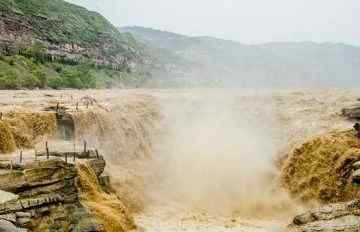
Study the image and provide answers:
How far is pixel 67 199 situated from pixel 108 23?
118 metres

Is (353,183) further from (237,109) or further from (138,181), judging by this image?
(237,109)

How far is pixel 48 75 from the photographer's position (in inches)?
2098

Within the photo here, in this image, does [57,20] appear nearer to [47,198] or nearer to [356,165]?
[356,165]

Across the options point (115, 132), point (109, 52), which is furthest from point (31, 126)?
point (109, 52)

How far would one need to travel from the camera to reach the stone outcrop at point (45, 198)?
14980mm

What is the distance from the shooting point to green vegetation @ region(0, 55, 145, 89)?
4512 centimetres

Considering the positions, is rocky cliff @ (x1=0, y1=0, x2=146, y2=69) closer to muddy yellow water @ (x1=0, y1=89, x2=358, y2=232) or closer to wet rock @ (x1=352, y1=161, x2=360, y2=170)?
muddy yellow water @ (x1=0, y1=89, x2=358, y2=232)

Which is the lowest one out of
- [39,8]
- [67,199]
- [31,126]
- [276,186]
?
[276,186]

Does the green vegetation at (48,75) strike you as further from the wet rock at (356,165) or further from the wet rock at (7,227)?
the wet rock at (7,227)

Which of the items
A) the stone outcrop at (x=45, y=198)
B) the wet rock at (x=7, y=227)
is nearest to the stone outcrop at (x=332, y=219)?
the stone outcrop at (x=45, y=198)

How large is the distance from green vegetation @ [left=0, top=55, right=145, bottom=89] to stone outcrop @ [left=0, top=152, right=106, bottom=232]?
26.5m

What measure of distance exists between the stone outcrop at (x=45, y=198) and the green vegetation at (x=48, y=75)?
26474 mm

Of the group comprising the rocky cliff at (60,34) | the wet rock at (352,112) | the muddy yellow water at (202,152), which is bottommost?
the muddy yellow water at (202,152)

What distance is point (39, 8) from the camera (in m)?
84.8
